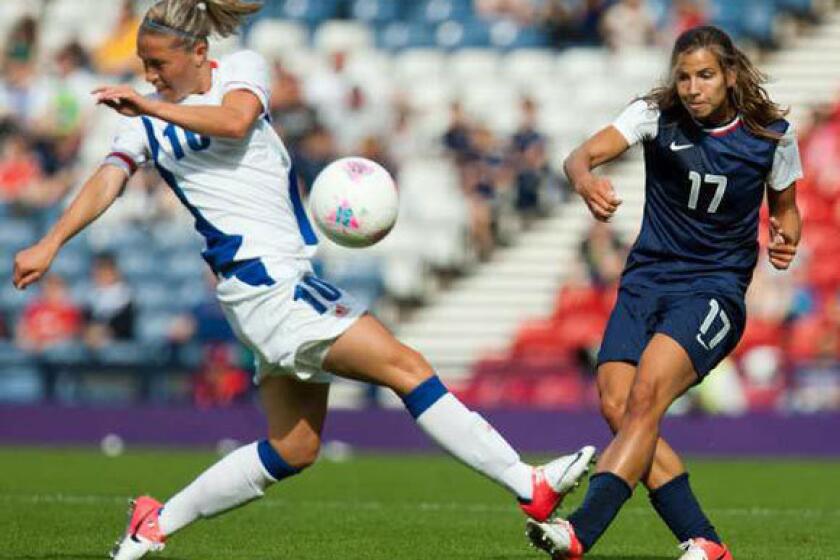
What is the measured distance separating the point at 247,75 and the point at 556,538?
2.15 m

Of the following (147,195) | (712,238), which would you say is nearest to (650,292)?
(712,238)

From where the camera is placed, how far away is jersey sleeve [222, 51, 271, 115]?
7348 mm

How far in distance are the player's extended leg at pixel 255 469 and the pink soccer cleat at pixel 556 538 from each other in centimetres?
109

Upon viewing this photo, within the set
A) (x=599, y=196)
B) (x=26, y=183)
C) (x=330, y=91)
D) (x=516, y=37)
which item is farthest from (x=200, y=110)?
(x=516, y=37)

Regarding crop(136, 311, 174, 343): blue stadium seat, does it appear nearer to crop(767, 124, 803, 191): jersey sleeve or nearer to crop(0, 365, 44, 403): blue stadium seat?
crop(0, 365, 44, 403): blue stadium seat

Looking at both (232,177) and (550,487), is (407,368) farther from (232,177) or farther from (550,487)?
(232,177)

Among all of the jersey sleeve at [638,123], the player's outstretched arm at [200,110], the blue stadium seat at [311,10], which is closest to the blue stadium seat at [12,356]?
the blue stadium seat at [311,10]

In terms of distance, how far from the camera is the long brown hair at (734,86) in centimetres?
732

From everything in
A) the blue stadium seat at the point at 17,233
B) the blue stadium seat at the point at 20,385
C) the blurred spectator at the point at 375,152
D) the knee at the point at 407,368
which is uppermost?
the knee at the point at 407,368

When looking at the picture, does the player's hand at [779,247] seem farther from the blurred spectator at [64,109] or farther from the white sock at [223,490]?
the blurred spectator at [64,109]

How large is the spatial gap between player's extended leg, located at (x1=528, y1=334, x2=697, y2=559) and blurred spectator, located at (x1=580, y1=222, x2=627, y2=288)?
36.6 feet

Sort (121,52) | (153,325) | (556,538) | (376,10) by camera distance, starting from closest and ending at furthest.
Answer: (556,538)
(153,325)
(121,52)
(376,10)

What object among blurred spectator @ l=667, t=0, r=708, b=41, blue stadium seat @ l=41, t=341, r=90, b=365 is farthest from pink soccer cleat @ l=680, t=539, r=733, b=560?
blurred spectator @ l=667, t=0, r=708, b=41

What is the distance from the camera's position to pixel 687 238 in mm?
7570
